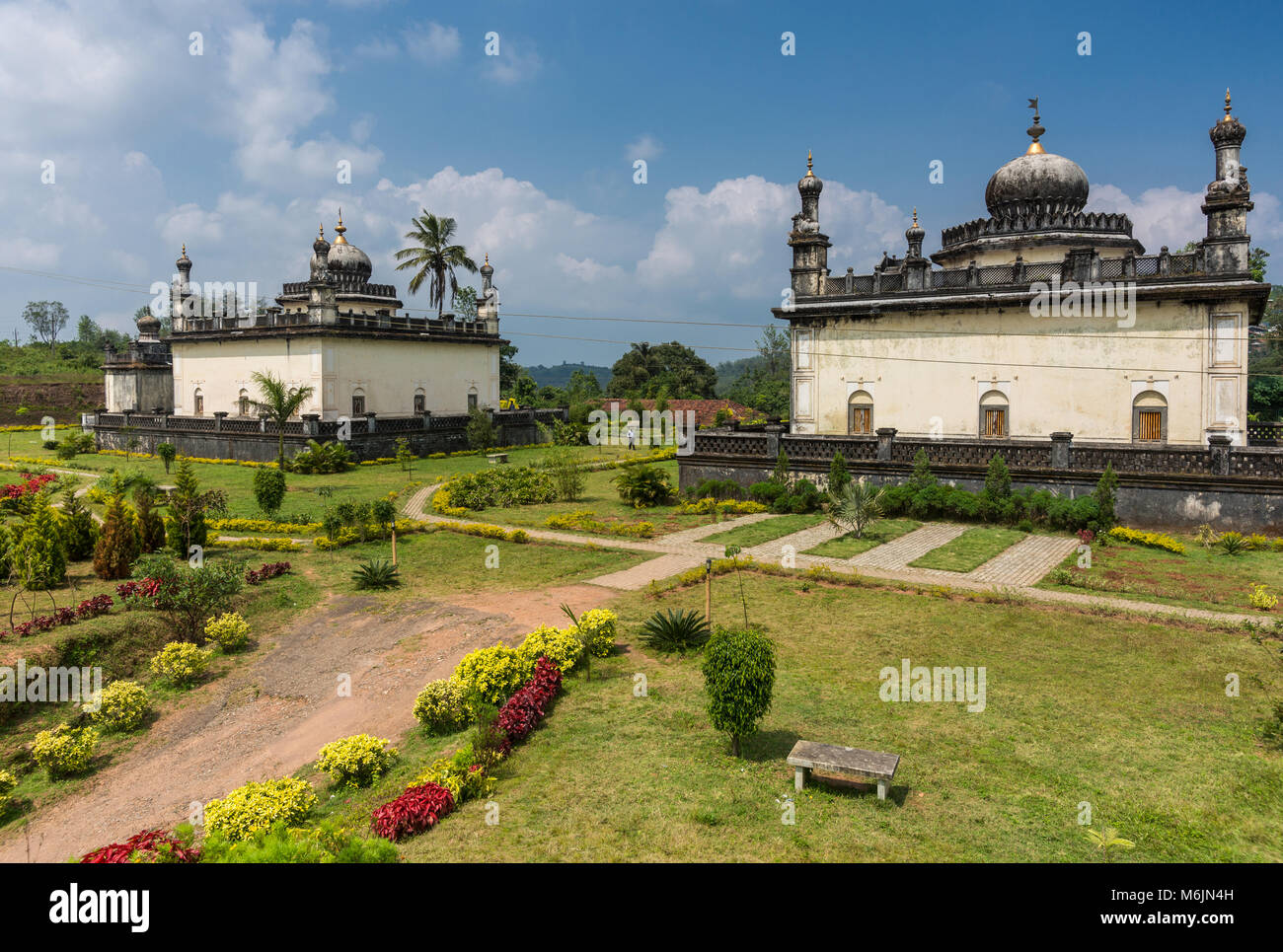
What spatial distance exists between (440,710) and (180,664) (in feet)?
14.7

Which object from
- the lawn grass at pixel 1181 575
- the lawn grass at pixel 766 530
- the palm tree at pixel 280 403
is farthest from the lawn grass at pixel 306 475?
the lawn grass at pixel 1181 575

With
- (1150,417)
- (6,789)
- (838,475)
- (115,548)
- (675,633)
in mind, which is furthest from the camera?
(1150,417)

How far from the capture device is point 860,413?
85.6 feet

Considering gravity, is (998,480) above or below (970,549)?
above

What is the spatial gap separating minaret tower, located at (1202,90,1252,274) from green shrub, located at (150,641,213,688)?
948 inches

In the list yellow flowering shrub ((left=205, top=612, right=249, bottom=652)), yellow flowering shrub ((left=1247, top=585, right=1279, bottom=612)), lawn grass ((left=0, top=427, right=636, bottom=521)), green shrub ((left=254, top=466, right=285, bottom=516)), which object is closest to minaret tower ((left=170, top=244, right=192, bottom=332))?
lawn grass ((left=0, top=427, right=636, bottom=521))

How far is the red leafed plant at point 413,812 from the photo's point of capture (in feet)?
22.5

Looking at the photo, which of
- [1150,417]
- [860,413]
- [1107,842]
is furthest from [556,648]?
[1150,417]

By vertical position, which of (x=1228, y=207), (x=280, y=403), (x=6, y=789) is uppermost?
(x=1228, y=207)

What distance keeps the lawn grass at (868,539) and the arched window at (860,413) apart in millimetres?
5409

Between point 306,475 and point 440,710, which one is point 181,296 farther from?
point 440,710

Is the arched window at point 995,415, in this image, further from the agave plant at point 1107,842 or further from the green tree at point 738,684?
the agave plant at point 1107,842
